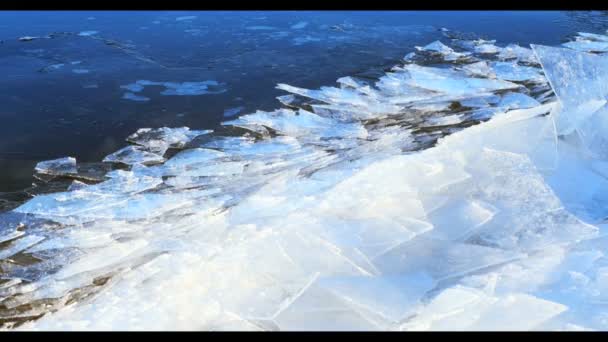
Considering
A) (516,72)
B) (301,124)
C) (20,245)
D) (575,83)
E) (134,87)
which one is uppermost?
(575,83)

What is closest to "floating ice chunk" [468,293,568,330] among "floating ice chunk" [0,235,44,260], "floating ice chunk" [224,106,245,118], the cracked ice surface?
the cracked ice surface

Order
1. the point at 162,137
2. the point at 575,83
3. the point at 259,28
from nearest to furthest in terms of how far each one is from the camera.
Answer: the point at 575,83, the point at 162,137, the point at 259,28

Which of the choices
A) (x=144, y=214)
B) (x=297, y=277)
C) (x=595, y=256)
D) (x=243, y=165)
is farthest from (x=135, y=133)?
(x=595, y=256)

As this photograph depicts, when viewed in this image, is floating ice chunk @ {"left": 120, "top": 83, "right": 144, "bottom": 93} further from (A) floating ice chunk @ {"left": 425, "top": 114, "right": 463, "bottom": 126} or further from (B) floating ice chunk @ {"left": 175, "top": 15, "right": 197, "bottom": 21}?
(B) floating ice chunk @ {"left": 175, "top": 15, "right": 197, "bottom": 21}

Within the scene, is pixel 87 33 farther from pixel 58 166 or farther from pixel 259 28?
pixel 58 166

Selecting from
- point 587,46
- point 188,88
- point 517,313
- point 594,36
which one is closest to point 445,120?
point 188,88

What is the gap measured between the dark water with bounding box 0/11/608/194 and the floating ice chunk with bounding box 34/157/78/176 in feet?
0.21

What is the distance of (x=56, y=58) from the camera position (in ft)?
16.5

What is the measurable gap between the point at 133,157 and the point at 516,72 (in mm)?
3668

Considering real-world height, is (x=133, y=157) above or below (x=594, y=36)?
below

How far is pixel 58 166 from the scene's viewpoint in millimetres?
2953

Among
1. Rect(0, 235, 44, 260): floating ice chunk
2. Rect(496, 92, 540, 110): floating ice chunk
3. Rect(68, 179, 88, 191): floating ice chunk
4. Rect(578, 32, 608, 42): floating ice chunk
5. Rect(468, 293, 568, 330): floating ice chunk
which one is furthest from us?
Rect(578, 32, 608, 42): floating ice chunk

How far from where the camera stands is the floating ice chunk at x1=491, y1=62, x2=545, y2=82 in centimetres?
482

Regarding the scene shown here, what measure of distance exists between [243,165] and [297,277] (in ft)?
4.46
